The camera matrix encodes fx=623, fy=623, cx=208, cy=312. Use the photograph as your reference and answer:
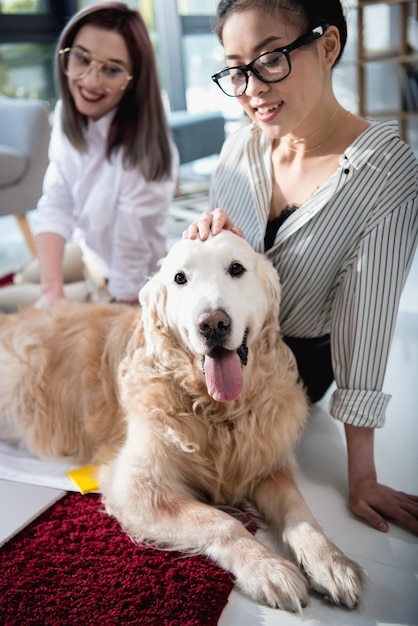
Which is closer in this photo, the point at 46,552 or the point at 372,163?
the point at 46,552

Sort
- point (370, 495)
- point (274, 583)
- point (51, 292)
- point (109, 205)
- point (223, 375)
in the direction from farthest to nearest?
point (109, 205) < point (51, 292) < point (370, 495) < point (223, 375) < point (274, 583)

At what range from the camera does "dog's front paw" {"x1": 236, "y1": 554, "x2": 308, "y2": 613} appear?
125 centimetres

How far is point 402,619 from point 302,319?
2.85 feet

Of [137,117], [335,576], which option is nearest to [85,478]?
[335,576]

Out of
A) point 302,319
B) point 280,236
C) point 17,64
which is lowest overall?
point 302,319

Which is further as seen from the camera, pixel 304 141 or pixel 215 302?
pixel 304 141

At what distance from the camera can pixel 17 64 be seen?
6617 mm

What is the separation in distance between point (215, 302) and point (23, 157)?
9.83 feet

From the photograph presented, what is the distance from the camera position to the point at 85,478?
1.76 meters

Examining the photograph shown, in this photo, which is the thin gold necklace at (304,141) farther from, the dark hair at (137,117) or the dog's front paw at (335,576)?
the dog's front paw at (335,576)

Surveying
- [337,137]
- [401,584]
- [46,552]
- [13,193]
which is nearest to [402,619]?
[401,584]

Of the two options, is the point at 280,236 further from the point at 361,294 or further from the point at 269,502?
the point at 269,502

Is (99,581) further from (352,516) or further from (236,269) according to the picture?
(236,269)

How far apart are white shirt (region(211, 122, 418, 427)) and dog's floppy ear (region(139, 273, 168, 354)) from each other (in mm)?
404
